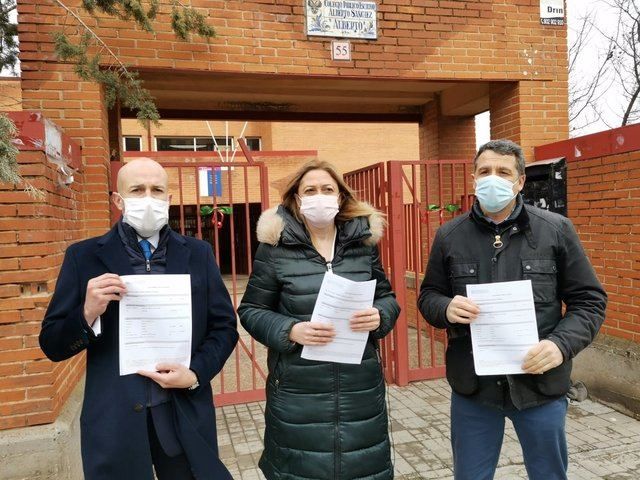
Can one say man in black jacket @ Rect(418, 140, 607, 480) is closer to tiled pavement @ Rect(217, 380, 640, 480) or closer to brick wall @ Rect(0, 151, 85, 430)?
tiled pavement @ Rect(217, 380, 640, 480)

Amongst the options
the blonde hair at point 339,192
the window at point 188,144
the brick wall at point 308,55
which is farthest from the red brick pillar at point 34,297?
the window at point 188,144

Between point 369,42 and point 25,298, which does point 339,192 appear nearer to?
point 25,298

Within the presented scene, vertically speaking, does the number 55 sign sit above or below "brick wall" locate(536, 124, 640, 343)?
above

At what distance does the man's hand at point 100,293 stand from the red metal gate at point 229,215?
1.01 m

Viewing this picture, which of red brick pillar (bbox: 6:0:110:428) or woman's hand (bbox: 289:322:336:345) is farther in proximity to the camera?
red brick pillar (bbox: 6:0:110:428)

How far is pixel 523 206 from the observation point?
2.28 m

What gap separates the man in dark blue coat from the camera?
1901mm

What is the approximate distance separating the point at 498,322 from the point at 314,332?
2.63 feet

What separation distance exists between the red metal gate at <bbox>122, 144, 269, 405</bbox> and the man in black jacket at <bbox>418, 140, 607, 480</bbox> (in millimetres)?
1184

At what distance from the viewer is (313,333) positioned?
2.13 metres

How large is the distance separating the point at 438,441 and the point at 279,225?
280 centimetres

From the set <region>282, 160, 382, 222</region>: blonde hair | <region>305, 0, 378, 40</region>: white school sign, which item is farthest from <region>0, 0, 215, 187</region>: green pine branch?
<region>282, 160, 382, 222</region>: blonde hair

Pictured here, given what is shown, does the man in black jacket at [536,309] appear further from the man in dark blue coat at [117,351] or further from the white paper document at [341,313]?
the man in dark blue coat at [117,351]

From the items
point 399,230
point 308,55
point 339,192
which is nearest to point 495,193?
point 339,192
